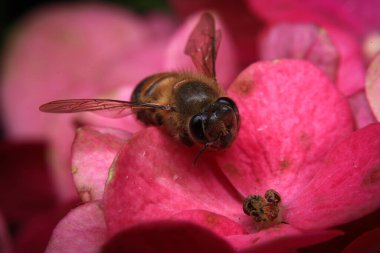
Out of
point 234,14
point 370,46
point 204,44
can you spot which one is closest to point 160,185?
point 204,44

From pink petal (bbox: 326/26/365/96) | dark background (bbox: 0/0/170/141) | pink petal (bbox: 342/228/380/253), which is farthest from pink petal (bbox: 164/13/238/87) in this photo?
dark background (bbox: 0/0/170/141)

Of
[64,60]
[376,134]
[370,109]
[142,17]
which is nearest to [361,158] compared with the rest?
[376,134]

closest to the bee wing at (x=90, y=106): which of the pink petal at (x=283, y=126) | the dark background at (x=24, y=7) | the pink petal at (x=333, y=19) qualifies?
the pink petal at (x=283, y=126)

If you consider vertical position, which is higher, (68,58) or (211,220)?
(68,58)

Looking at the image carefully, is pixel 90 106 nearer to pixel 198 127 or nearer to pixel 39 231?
pixel 198 127

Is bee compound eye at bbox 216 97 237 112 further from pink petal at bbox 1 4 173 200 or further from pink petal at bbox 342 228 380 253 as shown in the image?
pink petal at bbox 1 4 173 200

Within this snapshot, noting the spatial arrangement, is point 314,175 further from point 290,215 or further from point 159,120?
point 159,120

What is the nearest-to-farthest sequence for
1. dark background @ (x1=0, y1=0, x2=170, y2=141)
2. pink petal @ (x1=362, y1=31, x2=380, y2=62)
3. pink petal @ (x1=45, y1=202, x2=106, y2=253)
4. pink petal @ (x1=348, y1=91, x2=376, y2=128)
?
pink petal @ (x1=45, y1=202, x2=106, y2=253), pink petal @ (x1=348, y1=91, x2=376, y2=128), pink petal @ (x1=362, y1=31, x2=380, y2=62), dark background @ (x1=0, y1=0, x2=170, y2=141)
